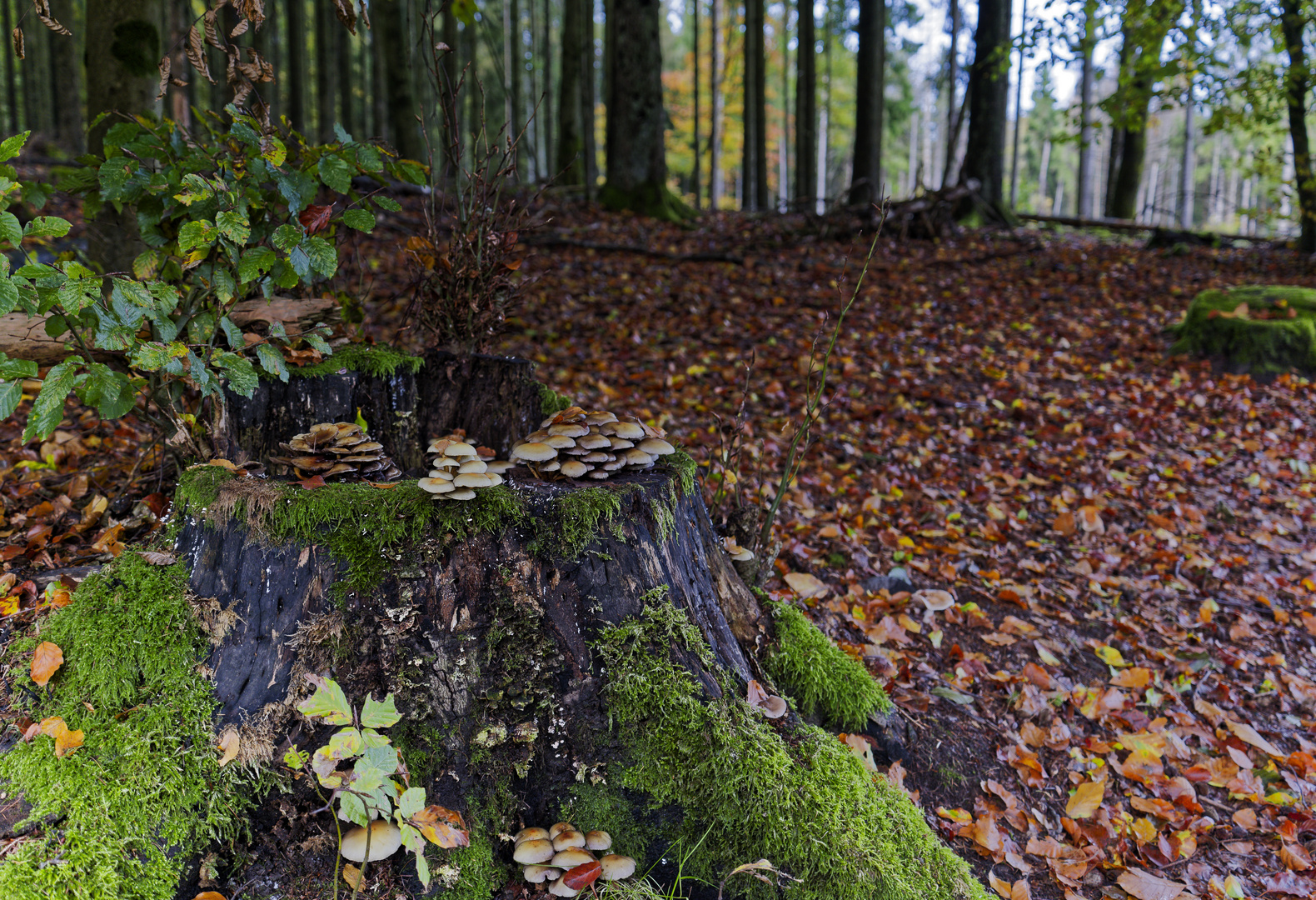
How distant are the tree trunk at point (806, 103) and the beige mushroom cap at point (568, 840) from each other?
15684 mm

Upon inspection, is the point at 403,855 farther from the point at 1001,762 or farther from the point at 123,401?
the point at 1001,762

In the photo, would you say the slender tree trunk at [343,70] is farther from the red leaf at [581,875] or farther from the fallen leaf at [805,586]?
the red leaf at [581,875]

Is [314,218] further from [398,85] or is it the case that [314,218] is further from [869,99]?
[869,99]

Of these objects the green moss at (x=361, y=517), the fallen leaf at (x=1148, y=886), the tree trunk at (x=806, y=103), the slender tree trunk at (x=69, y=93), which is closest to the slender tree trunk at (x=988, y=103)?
the tree trunk at (x=806, y=103)

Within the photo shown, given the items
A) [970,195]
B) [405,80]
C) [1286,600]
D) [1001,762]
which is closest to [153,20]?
[1001,762]

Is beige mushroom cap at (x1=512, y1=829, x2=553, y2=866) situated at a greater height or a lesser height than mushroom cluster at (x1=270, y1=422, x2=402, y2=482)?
lesser

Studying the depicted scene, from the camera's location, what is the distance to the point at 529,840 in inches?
81.0

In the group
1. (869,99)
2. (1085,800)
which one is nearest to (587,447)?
(1085,800)

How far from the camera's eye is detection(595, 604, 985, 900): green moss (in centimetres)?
221

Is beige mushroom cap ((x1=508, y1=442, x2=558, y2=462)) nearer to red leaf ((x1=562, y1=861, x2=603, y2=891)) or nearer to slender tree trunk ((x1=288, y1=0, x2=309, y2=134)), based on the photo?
red leaf ((x1=562, y1=861, x2=603, y2=891))

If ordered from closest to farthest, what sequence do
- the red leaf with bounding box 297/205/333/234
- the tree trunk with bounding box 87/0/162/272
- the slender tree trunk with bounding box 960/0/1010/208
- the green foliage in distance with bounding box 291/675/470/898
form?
the green foliage in distance with bounding box 291/675/470/898
the red leaf with bounding box 297/205/333/234
the tree trunk with bounding box 87/0/162/272
the slender tree trunk with bounding box 960/0/1010/208

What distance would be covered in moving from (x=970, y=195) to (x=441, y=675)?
13575 millimetres

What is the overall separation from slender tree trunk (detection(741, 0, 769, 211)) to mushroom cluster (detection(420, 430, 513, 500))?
52.8 feet

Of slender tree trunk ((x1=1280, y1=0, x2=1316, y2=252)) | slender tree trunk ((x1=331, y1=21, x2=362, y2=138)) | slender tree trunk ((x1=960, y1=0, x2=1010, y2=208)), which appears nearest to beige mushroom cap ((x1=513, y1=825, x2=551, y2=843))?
slender tree trunk ((x1=1280, y1=0, x2=1316, y2=252))
